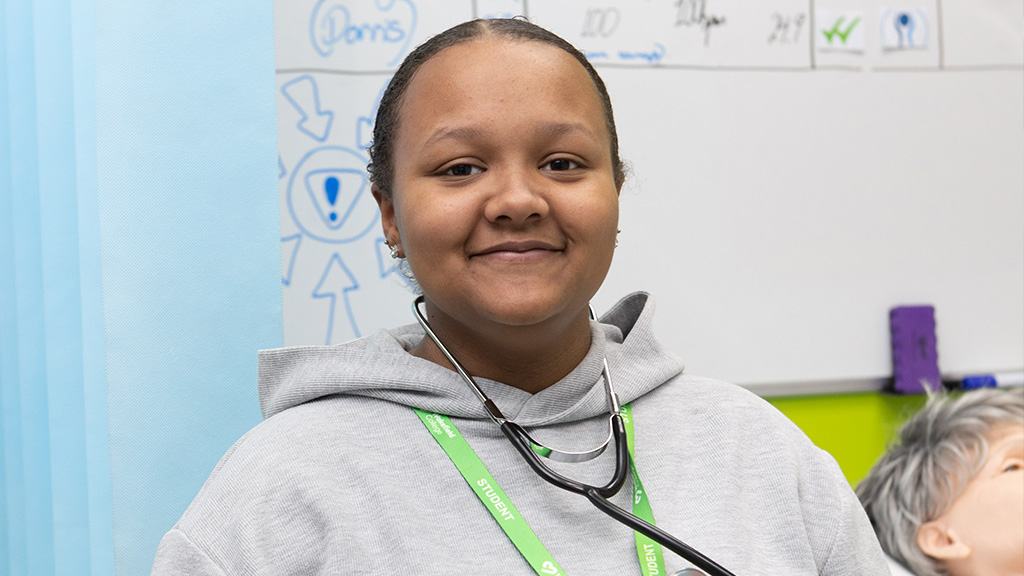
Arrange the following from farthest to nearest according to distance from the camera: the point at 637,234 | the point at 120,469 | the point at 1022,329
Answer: the point at 1022,329
the point at 637,234
the point at 120,469

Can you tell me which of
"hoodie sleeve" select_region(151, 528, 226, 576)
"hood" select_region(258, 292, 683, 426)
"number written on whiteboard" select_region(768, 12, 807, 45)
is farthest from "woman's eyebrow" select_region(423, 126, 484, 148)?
"number written on whiteboard" select_region(768, 12, 807, 45)

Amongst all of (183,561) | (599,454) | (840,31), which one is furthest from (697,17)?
(183,561)

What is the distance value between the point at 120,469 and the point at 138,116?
449mm

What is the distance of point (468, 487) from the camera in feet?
2.48

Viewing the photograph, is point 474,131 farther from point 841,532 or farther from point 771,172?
point 771,172

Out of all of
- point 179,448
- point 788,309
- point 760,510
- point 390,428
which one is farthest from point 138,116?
point 788,309

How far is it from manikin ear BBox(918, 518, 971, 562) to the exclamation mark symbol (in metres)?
1.09

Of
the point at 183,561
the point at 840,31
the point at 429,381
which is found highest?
the point at 840,31

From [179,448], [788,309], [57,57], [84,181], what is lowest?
[179,448]

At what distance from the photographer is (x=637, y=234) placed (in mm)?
1577

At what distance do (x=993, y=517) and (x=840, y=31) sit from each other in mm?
962

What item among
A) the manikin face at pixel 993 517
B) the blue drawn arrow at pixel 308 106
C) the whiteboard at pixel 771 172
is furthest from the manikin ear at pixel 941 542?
the blue drawn arrow at pixel 308 106

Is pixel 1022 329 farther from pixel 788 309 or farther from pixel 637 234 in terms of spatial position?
pixel 637 234

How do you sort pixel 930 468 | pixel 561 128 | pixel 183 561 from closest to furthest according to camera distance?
pixel 183 561, pixel 561 128, pixel 930 468
